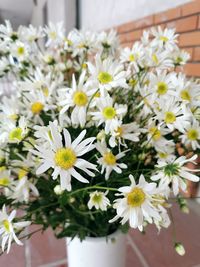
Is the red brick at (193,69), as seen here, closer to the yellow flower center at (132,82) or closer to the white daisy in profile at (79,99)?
the yellow flower center at (132,82)

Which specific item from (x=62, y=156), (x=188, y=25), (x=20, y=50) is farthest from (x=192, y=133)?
(x=188, y=25)

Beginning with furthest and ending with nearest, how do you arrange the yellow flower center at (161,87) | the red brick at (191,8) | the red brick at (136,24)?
the red brick at (136,24)
the red brick at (191,8)
the yellow flower center at (161,87)

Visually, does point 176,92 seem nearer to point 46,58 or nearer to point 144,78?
point 144,78

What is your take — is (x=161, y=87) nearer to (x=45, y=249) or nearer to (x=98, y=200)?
(x=98, y=200)

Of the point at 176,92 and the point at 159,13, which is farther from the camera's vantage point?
the point at 159,13

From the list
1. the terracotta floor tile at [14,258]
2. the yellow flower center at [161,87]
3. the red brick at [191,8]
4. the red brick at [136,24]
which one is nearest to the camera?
the yellow flower center at [161,87]

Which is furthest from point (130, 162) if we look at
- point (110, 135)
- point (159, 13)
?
point (159, 13)

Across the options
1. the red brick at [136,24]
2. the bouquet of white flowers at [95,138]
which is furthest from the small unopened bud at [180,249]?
the red brick at [136,24]
